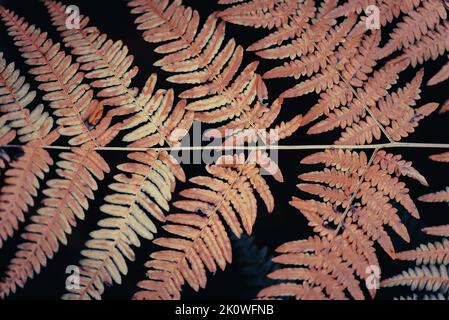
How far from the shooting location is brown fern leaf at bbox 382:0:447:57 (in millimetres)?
1620

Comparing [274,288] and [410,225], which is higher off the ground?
[410,225]

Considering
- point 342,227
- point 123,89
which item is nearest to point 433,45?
point 342,227

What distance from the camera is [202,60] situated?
1.73m

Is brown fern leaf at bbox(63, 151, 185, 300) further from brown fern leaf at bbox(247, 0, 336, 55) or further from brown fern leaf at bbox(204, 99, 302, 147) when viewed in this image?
brown fern leaf at bbox(247, 0, 336, 55)

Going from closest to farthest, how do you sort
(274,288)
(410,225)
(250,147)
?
(274,288)
(250,147)
(410,225)

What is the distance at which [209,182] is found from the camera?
5.73ft

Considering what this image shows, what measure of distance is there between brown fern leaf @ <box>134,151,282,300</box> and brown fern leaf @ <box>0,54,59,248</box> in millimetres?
553

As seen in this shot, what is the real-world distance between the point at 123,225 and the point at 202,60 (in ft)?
2.43

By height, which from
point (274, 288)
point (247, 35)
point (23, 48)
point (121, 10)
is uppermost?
point (121, 10)

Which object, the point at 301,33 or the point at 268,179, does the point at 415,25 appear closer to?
the point at 301,33

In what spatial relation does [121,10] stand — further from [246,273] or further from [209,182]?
[246,273]

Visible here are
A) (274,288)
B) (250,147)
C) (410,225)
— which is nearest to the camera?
(274,288)

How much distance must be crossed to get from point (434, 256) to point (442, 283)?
13 cm
